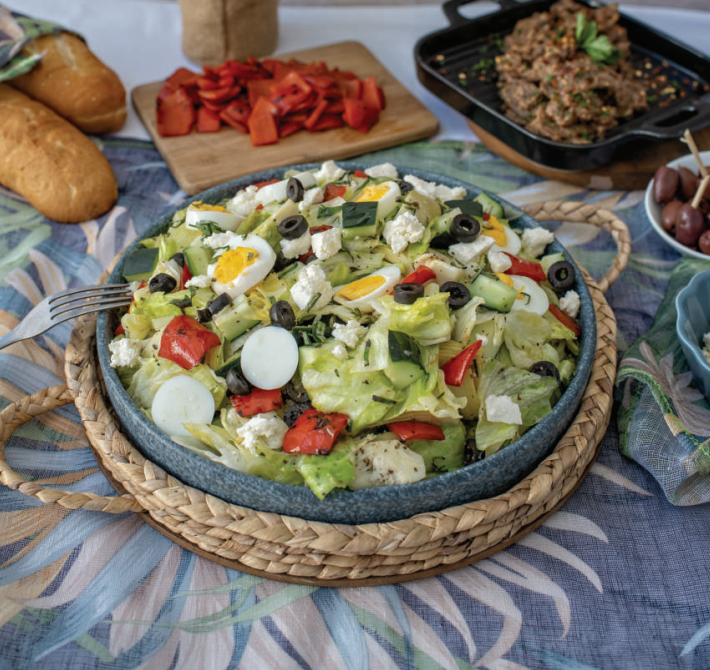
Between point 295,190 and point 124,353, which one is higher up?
point 295,190

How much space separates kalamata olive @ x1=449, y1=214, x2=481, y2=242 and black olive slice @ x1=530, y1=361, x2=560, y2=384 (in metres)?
0.48

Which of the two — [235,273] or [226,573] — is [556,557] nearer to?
[226,573]

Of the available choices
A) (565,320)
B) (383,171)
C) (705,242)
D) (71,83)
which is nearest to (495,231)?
(565,320)

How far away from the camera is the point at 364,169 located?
9.02 feet

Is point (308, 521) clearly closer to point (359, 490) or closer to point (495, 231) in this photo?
point (359, 490)

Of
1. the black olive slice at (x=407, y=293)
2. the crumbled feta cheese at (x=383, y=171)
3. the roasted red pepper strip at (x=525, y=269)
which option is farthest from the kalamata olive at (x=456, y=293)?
the crumbled feta cheese at (x=383, y=171)

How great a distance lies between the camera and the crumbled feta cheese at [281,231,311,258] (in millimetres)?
2203

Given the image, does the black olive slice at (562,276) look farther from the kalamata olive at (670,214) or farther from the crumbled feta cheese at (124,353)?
the crumbled feta cheese at (124,353)

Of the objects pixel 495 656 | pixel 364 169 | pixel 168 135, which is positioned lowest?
pixel 495 656

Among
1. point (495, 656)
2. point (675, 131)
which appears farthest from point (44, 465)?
point (675, 131)

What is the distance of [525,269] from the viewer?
232cm

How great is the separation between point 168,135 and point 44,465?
2046 millimetres

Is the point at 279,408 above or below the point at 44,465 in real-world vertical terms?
above

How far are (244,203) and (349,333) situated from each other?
0.80 meters
